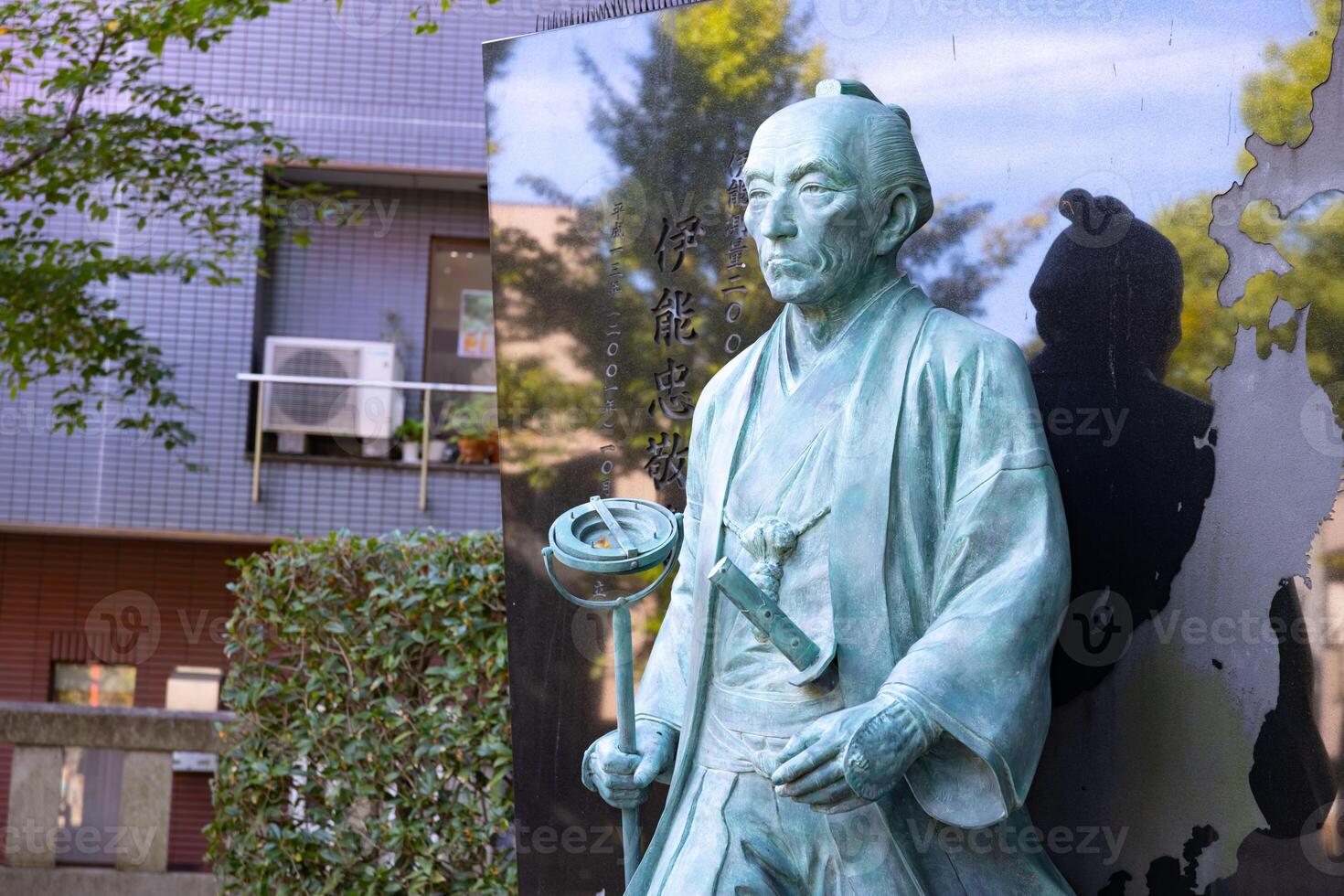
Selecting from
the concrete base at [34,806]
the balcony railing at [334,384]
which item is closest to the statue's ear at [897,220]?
the concrete base at [34,806]

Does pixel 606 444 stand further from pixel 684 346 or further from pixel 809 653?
pixel 809 653

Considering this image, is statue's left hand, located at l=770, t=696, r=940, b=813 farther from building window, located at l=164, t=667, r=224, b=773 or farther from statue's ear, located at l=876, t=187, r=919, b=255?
building window, located at l=164, t=667, r=224, b=773

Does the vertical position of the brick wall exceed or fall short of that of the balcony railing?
it falls short

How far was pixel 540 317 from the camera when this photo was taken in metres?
5.73

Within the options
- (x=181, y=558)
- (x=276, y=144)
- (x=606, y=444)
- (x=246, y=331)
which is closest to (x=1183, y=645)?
(x=606, y=444)

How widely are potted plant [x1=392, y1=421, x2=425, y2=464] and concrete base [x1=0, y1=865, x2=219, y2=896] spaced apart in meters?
5.97

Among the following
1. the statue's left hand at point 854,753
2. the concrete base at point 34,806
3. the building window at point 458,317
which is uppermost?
the building window at point 458,317

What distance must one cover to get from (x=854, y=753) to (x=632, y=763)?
714mm

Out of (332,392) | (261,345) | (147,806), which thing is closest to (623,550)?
(147,806)

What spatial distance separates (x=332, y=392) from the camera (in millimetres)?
13383

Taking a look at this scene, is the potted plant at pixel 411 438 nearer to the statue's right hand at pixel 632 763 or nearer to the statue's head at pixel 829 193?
the statue's right hand at pixel 632 763

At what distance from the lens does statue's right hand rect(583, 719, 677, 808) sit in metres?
3.51

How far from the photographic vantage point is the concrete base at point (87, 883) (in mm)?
7672

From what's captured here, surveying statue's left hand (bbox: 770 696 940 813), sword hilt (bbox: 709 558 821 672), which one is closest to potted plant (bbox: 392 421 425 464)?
sword hilt (bbox: 709 558 821 672)
